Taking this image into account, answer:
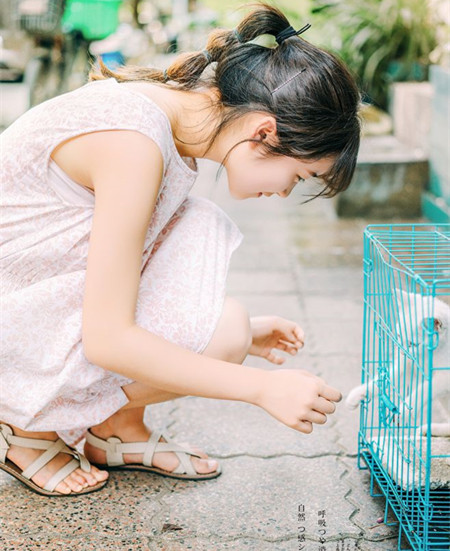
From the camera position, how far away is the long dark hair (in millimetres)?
1602

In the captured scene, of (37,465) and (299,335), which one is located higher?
(299,335)

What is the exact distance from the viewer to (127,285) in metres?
1.56

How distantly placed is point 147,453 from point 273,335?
417 millimetres

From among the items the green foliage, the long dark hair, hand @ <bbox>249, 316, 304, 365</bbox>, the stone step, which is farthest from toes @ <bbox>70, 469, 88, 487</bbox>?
the green foliage

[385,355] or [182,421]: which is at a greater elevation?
[385,355]

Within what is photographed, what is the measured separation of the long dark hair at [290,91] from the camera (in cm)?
160

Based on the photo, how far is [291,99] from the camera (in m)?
Answer: 1.60

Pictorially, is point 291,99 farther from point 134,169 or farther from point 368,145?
point 368,145

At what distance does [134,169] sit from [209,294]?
37cm

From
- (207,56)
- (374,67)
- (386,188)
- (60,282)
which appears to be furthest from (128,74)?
(374,67)

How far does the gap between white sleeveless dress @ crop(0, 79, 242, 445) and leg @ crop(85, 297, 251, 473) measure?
2 centimetres

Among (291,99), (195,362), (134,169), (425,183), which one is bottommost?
(425,183)

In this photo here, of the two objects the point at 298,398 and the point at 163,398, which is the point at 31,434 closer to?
the point at 163,398

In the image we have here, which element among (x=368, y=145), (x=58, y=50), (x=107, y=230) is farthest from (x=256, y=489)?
(x=58, y=50)
